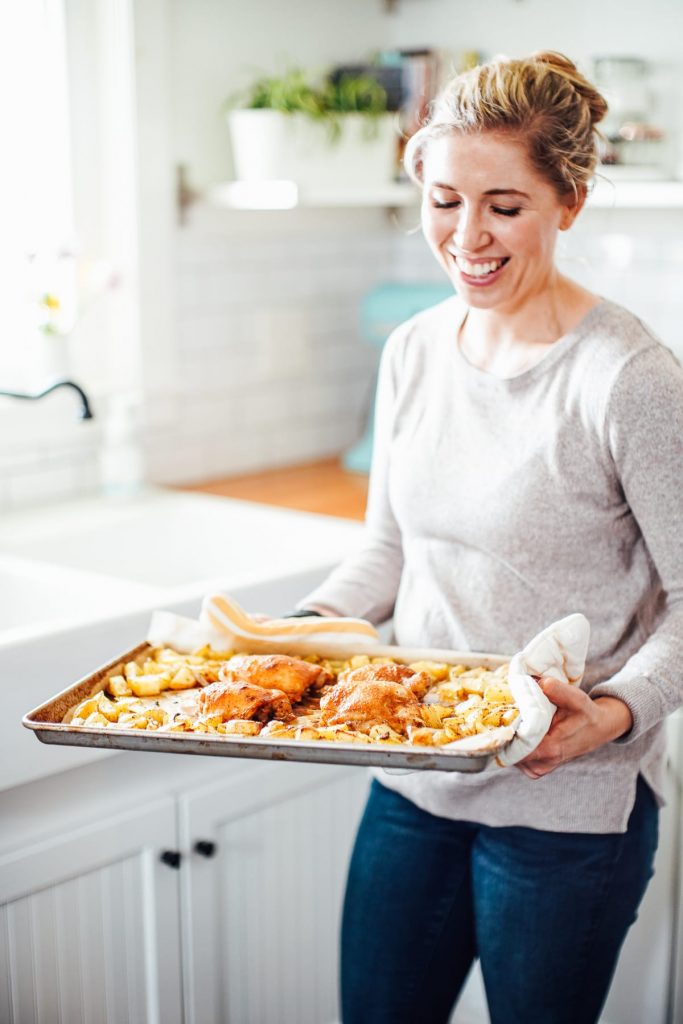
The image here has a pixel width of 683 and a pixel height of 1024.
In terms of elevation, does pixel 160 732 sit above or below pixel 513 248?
below

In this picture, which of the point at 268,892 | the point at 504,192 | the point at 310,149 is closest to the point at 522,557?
the point at 504,192

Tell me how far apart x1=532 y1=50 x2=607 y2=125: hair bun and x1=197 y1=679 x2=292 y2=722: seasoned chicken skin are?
704 millimetres

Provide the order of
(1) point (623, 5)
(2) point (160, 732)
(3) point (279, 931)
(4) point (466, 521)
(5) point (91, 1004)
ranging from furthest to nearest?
(1) point (623, 5) → (3) point (279, 931) → (5) point (91, 1004) → (4) point (466, 521) → (2) point (160, 732)

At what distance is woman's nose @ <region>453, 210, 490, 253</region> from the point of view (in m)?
1.35

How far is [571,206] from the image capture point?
1.39 metres

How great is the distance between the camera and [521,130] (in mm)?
1330

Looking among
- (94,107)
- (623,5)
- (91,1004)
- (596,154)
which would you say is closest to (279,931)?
(91,1004)

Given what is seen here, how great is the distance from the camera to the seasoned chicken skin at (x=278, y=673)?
4.45 ft

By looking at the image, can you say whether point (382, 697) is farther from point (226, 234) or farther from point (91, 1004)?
point (226, 234)

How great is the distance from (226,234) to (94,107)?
0.37 metres

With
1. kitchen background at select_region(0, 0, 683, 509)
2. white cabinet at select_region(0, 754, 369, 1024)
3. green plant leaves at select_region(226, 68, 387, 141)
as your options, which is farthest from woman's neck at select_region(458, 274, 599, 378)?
green plant leaves at select_region(226, 68, 387, 141)

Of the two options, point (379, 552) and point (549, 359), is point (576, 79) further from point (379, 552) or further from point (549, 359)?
point (379, 552)

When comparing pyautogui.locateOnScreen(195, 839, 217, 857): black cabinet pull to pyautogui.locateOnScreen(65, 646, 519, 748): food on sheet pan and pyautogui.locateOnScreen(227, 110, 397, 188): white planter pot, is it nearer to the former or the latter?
pyautogui.locateOnScreen(65, 646, 519, 748): food on sheet pan

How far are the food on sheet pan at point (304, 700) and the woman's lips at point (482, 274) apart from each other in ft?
1.34
